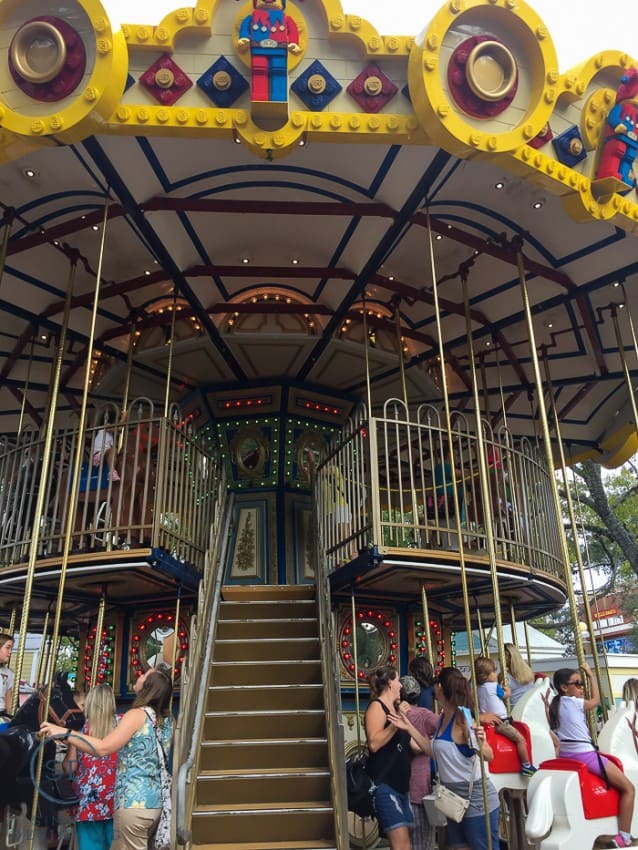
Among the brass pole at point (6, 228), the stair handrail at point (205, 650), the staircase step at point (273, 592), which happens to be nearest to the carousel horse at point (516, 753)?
the stair handrail at point (205, 650)

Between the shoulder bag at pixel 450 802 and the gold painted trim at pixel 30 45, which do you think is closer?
the shoulder bag at pixel 450 802

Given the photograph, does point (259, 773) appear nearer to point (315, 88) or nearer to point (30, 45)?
point (315, 88)

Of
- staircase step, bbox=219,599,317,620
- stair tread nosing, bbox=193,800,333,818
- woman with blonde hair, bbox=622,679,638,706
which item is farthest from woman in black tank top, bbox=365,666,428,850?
staircase step, bbox=219,599,317,620

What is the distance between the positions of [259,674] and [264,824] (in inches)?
67.9

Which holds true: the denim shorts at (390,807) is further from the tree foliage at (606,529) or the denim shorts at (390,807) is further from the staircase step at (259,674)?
the tree foliage at (606,529)

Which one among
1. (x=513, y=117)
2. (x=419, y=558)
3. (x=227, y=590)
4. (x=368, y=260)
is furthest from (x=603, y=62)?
(x=227, y=590)

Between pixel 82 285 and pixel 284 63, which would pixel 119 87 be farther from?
pixel 82 285

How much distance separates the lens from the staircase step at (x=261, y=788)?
5.82 m

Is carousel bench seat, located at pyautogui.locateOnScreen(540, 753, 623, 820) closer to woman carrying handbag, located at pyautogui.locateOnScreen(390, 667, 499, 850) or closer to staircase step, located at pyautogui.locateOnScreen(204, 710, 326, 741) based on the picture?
woman carrying handbag, located at pyautogui.locateOnScreen(390, 667, 499, 850)

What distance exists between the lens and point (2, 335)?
1012 centimetres

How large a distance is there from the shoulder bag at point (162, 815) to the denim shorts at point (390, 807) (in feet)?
4.87

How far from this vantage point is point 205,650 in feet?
23.5

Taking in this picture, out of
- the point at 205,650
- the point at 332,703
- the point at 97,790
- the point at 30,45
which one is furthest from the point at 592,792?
the point at 30,45

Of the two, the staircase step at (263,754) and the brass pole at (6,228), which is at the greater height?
the brass pole at (6,228)
